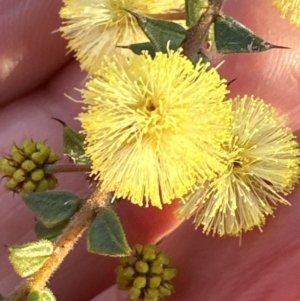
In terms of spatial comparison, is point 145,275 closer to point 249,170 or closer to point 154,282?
point 154,282

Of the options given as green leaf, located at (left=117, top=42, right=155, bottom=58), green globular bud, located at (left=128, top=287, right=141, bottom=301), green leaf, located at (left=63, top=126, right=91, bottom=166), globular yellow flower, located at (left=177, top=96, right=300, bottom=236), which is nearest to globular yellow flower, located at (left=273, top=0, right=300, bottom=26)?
globular yellow flower, located at (left=177, top=96, right=300, bottom=236)

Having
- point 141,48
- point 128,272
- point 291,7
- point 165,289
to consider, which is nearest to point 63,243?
point 128,272

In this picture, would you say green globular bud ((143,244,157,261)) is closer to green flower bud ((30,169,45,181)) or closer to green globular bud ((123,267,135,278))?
green globular bud ((123,267,135,278))

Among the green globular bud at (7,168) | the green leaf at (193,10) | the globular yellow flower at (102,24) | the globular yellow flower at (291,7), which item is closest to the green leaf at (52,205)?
the green globular bud at (7,168)

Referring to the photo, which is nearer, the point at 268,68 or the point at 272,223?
the point at 272,223

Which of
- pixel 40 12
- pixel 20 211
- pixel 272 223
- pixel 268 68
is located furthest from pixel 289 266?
pixel 40 12

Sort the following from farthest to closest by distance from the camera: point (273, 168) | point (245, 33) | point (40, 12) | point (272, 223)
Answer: point (40, 12) → point (272, 223) → point (273, 168) → point (245, 33)

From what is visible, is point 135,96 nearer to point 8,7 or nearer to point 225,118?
point 225,118
